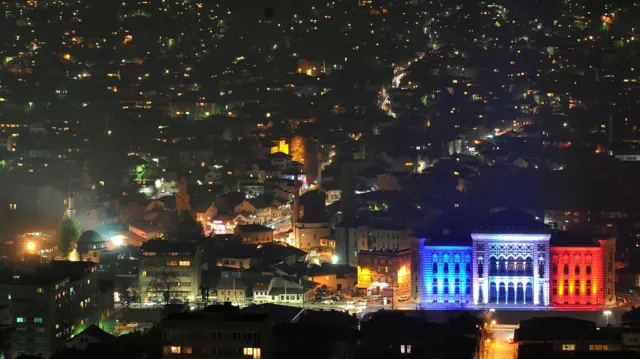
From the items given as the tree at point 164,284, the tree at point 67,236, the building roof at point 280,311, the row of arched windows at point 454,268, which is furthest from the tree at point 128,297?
the row of arched windows at point 454,268

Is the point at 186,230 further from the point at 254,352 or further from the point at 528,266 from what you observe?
the point at 254,352

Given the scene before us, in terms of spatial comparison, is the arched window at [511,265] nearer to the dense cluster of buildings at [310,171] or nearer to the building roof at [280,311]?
the dense cluster of buildings at [310,171]

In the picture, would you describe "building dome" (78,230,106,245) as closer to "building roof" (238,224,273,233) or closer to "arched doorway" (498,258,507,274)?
"building roof" (238,224,273,233)

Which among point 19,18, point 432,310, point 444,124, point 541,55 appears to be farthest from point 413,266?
point 19,18

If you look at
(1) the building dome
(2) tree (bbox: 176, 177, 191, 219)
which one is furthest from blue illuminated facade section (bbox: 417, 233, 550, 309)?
(2) tree (bbox: 176, 177, 191, 219)

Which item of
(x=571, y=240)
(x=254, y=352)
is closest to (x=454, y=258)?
(x=571, y=240)

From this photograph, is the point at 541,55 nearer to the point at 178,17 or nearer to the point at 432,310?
the point at 178,17
